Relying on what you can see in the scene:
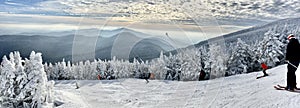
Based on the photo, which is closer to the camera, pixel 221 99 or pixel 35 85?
pixel 221 99

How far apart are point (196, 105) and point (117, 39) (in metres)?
6.20

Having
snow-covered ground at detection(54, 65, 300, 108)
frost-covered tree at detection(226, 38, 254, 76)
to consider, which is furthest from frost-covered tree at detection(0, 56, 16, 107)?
frost-covered tree at detection(226, 38, 254, 76)

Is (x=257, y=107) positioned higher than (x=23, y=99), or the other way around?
(x=257, y=107)

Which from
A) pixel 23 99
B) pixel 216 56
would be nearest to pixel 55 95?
pixel 23 99

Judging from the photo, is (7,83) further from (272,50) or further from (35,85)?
(272,50)

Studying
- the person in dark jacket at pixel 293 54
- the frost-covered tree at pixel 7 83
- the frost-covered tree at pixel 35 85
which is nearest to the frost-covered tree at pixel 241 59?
the frost-covered tree at pixel 35 85

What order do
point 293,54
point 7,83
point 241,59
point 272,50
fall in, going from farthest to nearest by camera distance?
point 241,59 → point 272,50 → point 7,83 → point 293,54

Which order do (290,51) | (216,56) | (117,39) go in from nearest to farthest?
(290,51)
(117,39)
(216,56)

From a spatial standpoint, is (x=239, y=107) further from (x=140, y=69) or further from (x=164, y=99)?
(x=140, y=69)

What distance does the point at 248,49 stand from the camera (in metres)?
43.7

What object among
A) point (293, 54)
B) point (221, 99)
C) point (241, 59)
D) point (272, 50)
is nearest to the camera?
point (293, 54)

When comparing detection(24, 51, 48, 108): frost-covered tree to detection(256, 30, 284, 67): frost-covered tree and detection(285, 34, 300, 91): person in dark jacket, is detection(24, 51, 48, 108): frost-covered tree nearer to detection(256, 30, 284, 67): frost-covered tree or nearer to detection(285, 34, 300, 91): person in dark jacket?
detection(285, 34, 300, 91): person in dark jacket

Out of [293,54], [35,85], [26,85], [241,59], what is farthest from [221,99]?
[241,59]

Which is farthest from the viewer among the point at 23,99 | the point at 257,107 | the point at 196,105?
the point at 23,99
